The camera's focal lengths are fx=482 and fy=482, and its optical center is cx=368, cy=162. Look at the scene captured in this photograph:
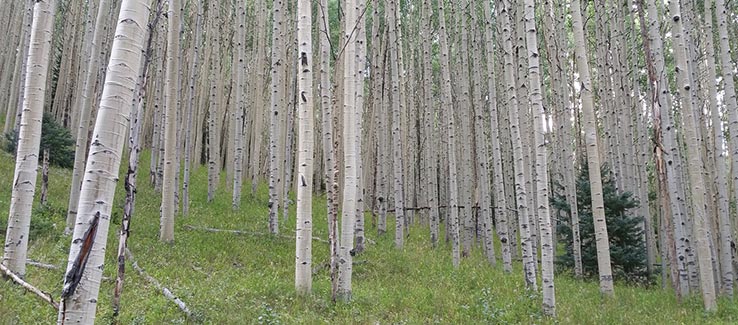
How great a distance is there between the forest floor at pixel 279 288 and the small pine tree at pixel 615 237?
38.9 inches

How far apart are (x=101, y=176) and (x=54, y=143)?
567 inches

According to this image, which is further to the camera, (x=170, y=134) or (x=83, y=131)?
(x=170, y=134)

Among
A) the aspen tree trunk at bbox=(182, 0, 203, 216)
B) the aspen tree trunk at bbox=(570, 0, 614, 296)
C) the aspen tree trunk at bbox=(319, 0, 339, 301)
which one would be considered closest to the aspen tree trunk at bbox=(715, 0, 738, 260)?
the aspen tree trunk at bbox=(570, 0, 614, 296)

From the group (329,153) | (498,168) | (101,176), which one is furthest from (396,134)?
(101,176)

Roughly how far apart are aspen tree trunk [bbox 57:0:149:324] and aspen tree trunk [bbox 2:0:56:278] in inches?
132

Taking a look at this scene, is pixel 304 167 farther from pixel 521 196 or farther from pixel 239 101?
pixel 239 101

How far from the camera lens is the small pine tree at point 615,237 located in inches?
435

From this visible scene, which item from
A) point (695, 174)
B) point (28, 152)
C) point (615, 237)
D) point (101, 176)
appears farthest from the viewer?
point (615, 237)

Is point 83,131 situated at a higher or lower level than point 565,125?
lower

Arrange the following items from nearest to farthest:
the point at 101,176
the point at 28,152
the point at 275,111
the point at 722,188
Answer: the point at 101,176 < the point at 28,152 < the point at 722,188 < the point at 275,111

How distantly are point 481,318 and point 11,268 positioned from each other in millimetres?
5404

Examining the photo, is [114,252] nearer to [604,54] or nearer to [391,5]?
[391,5]

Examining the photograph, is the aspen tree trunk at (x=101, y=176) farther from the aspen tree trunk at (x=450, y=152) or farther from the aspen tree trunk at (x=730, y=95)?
the aspen tree trunk at (x=730, y=95)

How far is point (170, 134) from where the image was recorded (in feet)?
28.2
